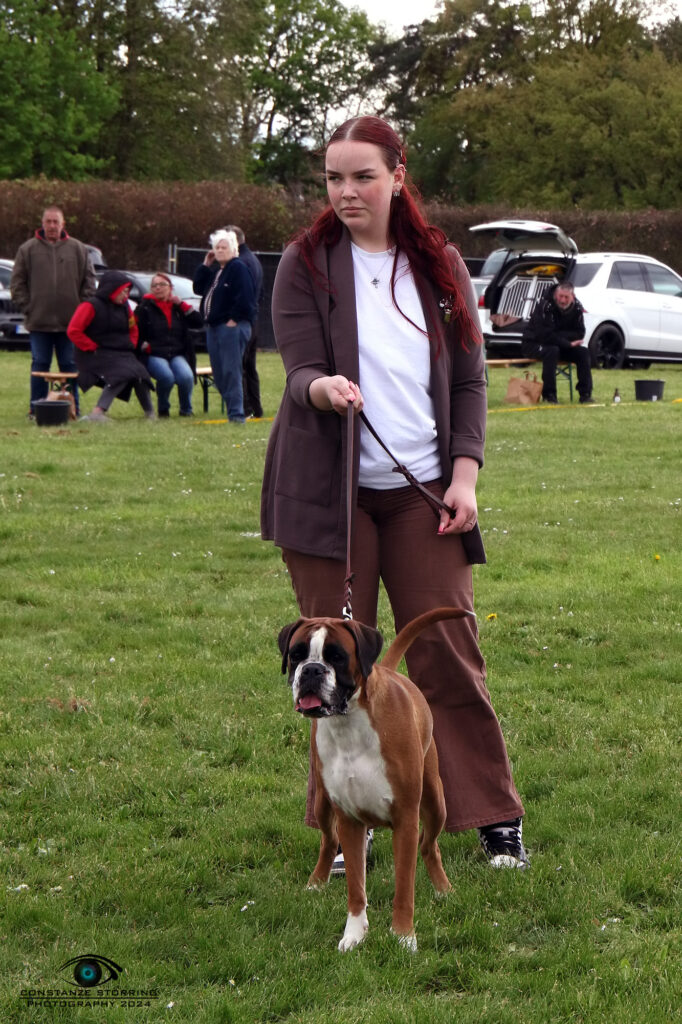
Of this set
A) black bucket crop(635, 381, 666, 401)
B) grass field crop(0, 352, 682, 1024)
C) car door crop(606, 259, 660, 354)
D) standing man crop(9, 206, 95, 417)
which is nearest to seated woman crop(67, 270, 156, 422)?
standing man crop(9, 206, 95, 417)

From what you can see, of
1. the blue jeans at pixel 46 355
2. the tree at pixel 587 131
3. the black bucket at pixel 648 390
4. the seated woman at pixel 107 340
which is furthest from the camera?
the tree at pixel 587 131

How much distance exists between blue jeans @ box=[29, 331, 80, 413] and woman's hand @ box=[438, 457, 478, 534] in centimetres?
1105

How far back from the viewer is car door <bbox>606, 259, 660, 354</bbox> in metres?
20.5

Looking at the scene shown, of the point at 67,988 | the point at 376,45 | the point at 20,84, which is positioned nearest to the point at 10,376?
the point at 67,988

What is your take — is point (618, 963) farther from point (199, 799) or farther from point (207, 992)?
point (199, 799)

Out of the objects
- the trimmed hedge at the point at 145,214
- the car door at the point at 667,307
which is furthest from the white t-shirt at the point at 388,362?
the trimmed hedge at the point at 145,214

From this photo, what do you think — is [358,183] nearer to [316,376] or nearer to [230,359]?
[316,376]

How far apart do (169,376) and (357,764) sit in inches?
461

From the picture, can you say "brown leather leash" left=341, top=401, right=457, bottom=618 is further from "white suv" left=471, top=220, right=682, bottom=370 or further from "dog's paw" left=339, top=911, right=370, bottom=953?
"white suv" left=471, top=220, right=682, bottom=370

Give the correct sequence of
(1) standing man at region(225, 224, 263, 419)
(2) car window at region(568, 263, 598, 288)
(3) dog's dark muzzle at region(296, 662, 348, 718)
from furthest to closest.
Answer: (2) car window at region(568, 263, 598, 288) < (1) standing man at region(225, 224, 263, 419) < (3) dog's dark muzzle at region(296, 662, 348, 718)

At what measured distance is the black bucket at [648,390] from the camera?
56.6 ft

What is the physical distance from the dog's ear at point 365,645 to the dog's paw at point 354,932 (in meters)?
0.69
